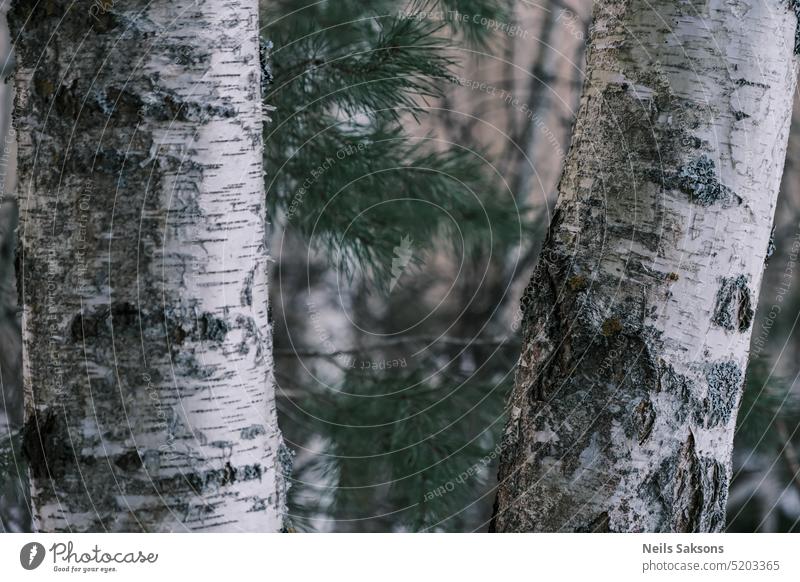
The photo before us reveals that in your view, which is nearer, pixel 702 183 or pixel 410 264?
pixel 702 183

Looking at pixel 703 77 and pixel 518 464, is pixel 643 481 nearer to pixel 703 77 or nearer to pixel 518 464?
pixel 518 464

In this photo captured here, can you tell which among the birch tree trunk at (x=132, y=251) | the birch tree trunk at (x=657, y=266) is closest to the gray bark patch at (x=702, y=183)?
the birch tree trunk at (x=657, y=266)

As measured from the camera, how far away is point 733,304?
0.41 metres

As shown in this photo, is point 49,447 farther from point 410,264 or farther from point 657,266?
point 410,264

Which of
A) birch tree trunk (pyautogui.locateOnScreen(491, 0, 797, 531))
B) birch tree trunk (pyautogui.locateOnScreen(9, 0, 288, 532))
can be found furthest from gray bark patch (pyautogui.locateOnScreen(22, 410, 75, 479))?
birch tree trunk (pyautogui.locateOnScreen(491, 0, 797, 531))

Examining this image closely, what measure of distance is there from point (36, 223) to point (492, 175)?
1.70 feet

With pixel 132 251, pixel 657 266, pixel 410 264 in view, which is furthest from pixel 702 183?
pixel 410 264

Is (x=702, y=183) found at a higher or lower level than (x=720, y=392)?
higher

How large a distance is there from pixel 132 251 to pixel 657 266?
27cm

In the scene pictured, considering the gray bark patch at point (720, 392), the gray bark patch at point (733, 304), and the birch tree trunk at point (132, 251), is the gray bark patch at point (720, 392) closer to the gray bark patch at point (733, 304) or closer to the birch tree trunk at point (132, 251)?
the gray bark patch at point (733, 304)

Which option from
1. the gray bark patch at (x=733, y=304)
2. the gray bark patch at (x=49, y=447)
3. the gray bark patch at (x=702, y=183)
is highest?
the gray bark patch at (x=702, y=183)

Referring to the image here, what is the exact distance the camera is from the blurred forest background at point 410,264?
0.70m

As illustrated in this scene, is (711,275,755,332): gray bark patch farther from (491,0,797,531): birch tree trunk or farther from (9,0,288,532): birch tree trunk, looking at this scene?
(9,0,288,532): birch tree trunk

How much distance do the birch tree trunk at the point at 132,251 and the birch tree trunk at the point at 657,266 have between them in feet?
0.58
